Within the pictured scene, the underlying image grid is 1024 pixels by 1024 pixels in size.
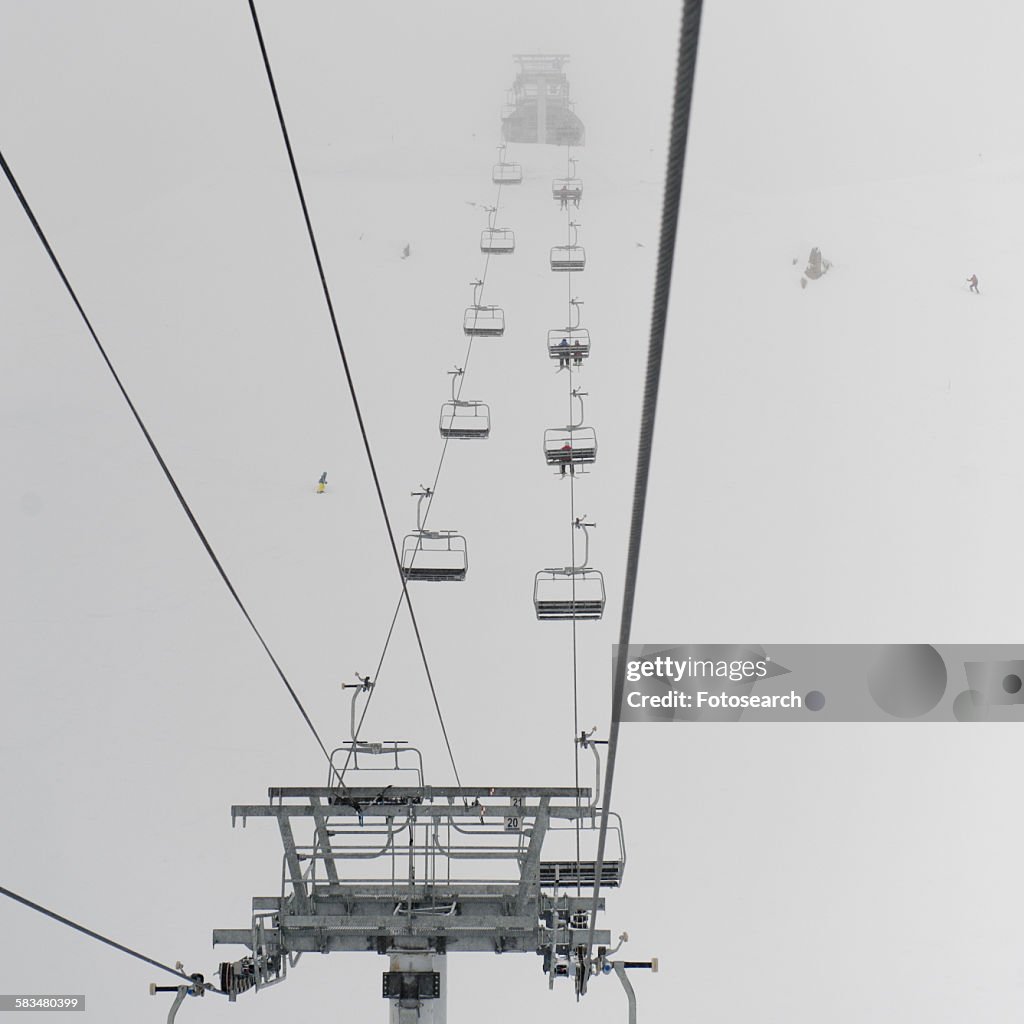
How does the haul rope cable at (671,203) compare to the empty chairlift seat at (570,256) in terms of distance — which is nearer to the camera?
the haul rope cable at (671,203)

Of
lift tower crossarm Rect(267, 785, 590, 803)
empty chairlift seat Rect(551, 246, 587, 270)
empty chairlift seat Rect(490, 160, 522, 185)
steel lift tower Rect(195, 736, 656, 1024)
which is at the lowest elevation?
steel lift tower Rect(195, 736, 656, 1024)

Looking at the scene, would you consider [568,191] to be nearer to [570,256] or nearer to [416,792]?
[570,256]

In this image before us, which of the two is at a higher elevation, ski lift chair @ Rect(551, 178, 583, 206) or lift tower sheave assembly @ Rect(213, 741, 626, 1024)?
ski lift chair @ Rect(551, 178, 583, 206)

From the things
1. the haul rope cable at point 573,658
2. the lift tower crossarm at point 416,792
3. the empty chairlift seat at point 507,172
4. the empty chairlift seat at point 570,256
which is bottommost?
the lift tower crossarm at point 416,792

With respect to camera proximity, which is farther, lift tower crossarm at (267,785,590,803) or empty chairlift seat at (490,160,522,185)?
empty chairlift seat at (490,160,522,185)

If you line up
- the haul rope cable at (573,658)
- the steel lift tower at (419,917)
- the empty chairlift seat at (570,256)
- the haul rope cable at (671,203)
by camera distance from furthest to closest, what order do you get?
1. the empty chairlift seat at (570,256)
2. the haul rope cable at (573,658)
3. the steel lift tower at (419,917)
4. the haul rope cable at (671,203)

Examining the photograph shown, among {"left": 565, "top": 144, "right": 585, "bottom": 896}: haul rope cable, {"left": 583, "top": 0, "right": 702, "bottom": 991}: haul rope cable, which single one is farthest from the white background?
{"left": 583, "top": 0, "right": 702, "bottom": 991}: haul rope cable

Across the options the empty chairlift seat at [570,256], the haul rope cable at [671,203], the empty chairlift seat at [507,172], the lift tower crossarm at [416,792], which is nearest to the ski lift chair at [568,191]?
the empty chairlift seat at [507,172]

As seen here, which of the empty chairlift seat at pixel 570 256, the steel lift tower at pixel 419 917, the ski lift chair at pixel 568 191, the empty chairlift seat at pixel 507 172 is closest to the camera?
the steel lift tower at pixel 419 917

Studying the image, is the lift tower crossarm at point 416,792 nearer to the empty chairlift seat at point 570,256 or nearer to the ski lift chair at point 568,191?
the empty chairlift seat at point 570,256

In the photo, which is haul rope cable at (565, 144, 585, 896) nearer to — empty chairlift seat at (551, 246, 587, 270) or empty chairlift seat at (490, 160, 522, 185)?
empty chairlift seat at (551, 246, 587, 270)

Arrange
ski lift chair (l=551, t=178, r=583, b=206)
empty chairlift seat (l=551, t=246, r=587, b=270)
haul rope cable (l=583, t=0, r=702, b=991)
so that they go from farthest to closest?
ski lift chair (l=551, t=178, r=583, b=206) < empty chairlift seat (l=551, t=246, r=587, b=270) < haul rope cable (l=583, t=0, r=702, b=991)

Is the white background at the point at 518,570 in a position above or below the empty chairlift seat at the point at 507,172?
below

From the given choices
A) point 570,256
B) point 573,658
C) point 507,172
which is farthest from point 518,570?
point 507,172
